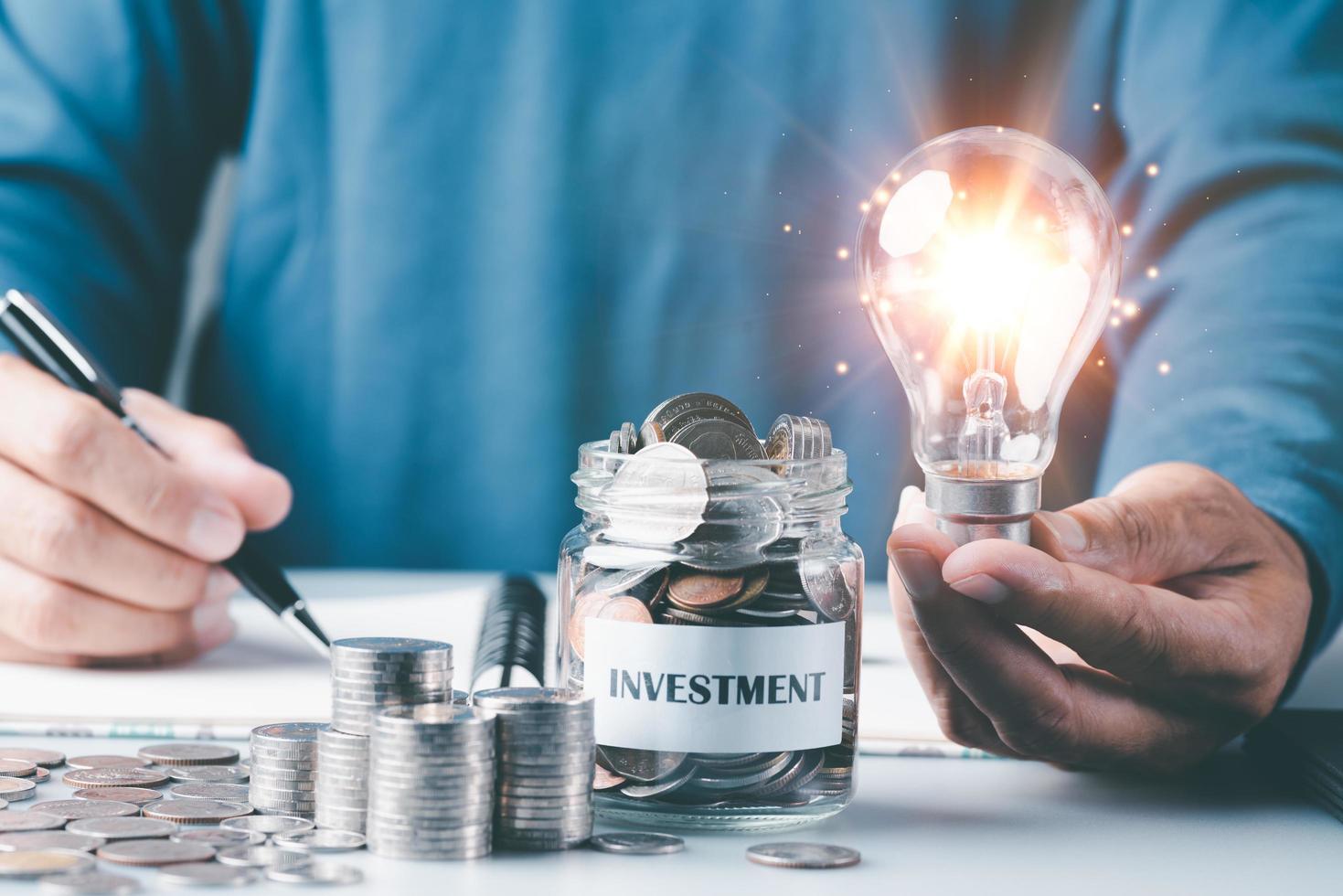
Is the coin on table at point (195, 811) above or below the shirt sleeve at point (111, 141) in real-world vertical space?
below

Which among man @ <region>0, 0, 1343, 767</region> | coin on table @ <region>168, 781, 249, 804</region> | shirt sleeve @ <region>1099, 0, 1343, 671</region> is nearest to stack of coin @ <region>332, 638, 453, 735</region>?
coin on table @ <region>168, 781, 249, 804</region>

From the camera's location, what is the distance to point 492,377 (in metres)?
2.18

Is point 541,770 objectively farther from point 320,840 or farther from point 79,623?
point 79,623

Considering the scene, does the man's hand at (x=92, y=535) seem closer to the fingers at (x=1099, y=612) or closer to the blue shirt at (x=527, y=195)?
the blue shirt at (x=527, y=195)

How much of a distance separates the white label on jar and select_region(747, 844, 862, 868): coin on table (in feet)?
0.18

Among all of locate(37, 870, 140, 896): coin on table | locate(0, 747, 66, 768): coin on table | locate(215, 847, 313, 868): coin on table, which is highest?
locate(0, 747, 66, 768): coin on table

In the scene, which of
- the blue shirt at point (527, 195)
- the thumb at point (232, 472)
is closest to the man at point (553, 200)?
the blue shirt at point (527, 195)

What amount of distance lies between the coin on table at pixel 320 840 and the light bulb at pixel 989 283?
0.42 metres

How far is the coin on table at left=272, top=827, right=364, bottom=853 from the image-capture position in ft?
2.36

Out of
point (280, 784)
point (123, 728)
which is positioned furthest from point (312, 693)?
point (280, 784)

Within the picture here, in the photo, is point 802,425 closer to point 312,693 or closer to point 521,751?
point 521,751

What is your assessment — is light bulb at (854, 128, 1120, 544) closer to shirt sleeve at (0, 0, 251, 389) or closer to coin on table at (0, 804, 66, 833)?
coin on table at (0, 804, 66, 833)

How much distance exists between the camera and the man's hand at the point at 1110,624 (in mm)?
764

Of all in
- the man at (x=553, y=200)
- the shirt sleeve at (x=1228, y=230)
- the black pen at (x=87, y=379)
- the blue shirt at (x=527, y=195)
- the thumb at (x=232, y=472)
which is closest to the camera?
the black pen at (x=87, y=379)
